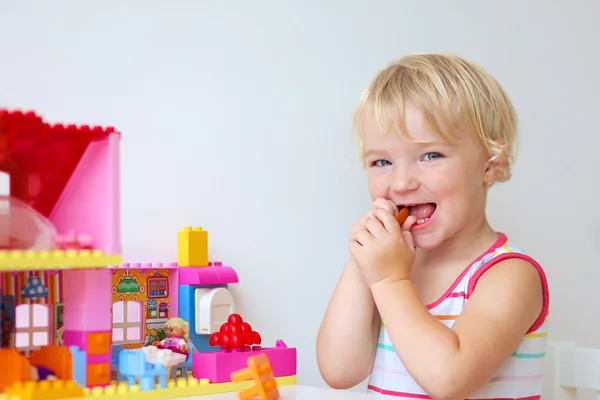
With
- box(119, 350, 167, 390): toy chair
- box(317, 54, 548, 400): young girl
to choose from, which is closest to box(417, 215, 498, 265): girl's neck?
box(317, 54, 548, 400): young girl

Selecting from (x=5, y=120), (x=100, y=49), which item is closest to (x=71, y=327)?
(x=5, y=120)

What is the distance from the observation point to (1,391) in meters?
0.68

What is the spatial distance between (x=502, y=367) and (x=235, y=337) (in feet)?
1.16

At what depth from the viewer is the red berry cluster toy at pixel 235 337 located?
0.91 metres

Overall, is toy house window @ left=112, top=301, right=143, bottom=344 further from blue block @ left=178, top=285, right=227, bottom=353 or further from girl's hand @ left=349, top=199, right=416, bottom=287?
girl's hand @ left=349, top=199, right=416, bottom=287

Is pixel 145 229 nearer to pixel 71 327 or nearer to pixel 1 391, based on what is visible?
pixel 71 327

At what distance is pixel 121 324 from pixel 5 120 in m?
Result: 0.39

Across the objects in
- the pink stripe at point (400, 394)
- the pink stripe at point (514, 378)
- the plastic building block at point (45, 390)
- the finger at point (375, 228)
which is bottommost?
the pink stripe at point (400, 394)

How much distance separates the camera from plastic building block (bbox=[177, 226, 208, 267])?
3.51 feet

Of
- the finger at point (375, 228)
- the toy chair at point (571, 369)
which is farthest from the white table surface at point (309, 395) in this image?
the toy chair at point (571, 369)

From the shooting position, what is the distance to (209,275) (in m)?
1.07

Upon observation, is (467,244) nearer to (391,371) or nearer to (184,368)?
(391,371)

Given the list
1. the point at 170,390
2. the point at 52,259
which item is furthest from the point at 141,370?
the point at 52,259

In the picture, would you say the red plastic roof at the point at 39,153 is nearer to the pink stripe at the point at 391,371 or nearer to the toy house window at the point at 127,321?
the toy house window at the point at 127,321
